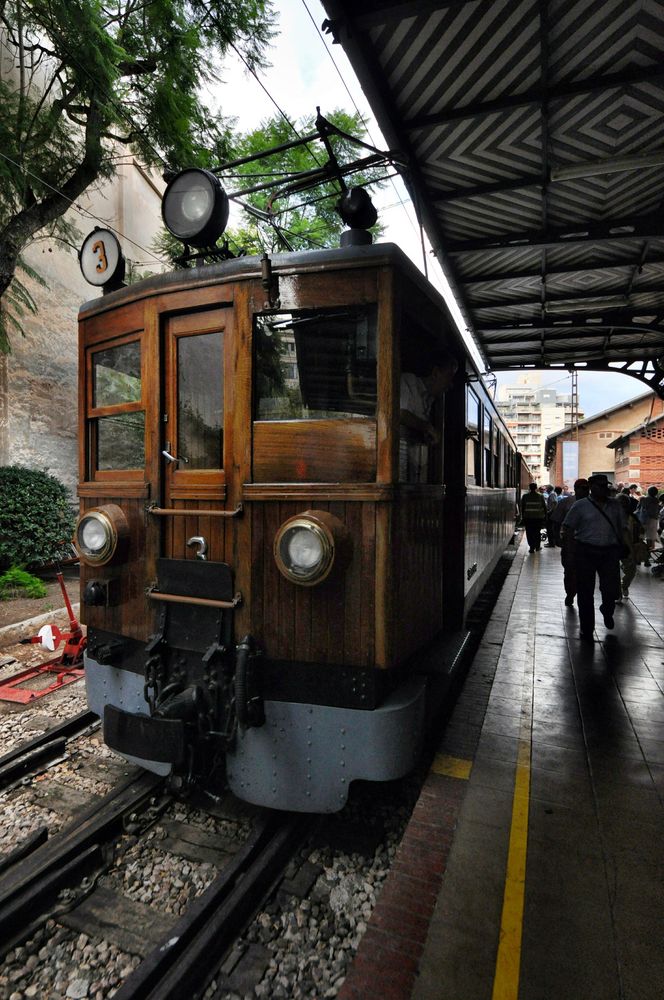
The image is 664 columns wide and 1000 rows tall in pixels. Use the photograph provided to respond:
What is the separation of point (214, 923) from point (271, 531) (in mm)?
1748

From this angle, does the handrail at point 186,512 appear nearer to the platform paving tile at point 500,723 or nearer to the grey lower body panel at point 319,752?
the grey lower body panel at point 319,752

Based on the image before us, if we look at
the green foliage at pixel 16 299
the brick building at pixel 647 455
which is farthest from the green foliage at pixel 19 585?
the brick building at pixel 647 455

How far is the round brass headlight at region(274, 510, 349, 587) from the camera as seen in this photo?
8.39 feet

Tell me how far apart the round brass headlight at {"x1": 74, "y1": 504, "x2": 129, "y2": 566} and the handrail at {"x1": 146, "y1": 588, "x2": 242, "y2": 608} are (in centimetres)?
34

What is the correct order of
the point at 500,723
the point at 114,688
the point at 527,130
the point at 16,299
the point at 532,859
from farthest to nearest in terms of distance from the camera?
1. the point at 16,299
2. the point at 527,130
3. the point at 500,723
4. the point at 114,688
5. the point at 532,859

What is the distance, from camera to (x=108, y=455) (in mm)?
3592

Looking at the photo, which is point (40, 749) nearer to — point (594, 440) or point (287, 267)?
point (287, 267)

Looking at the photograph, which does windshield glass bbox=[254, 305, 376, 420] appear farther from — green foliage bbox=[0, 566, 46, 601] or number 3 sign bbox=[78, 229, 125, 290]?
green foliage bbox=[0, 566, 46, 601]

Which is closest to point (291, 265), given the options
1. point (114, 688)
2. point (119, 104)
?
point (114, 688)

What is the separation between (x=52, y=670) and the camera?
18.6ft

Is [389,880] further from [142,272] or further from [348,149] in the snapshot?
[142,272]

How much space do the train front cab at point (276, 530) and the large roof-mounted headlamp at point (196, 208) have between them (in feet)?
1.14

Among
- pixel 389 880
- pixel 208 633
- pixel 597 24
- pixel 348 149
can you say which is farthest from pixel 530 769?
pixel 348 149

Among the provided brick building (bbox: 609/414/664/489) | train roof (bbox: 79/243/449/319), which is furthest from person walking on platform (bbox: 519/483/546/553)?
brick building (bbox: 609/414/664/489)
